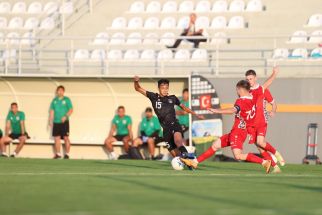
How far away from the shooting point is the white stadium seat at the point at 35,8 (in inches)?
1369

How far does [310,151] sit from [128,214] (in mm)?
17192

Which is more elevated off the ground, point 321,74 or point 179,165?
point 321,74

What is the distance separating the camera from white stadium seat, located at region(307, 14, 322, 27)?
29.5 metres

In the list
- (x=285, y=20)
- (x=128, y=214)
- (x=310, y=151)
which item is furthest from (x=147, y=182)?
(x=285, y=20)

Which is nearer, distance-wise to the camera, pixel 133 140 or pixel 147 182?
pixel 147 182

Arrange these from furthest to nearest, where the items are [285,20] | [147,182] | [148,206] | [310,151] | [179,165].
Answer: [285,20], [310,151], [179,165], [147,182], [148,206]

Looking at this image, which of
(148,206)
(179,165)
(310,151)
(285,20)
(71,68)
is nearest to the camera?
(148,206)

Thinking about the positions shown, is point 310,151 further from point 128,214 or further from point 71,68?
point 128,214

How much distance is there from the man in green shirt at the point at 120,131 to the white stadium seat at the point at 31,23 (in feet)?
25.2

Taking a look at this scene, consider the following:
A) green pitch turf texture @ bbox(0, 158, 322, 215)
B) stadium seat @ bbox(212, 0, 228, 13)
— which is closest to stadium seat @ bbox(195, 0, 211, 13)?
stadium seat @ bbox(212, 0, 228, 13)

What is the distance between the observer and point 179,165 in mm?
17984

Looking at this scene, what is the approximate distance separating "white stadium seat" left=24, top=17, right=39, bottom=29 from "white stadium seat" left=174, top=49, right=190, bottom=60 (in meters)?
6.67

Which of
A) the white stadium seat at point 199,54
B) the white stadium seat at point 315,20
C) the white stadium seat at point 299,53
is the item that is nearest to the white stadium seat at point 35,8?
the white stadium seat at point 199,54

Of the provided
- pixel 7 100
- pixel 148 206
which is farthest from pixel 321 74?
pixel 148 206
